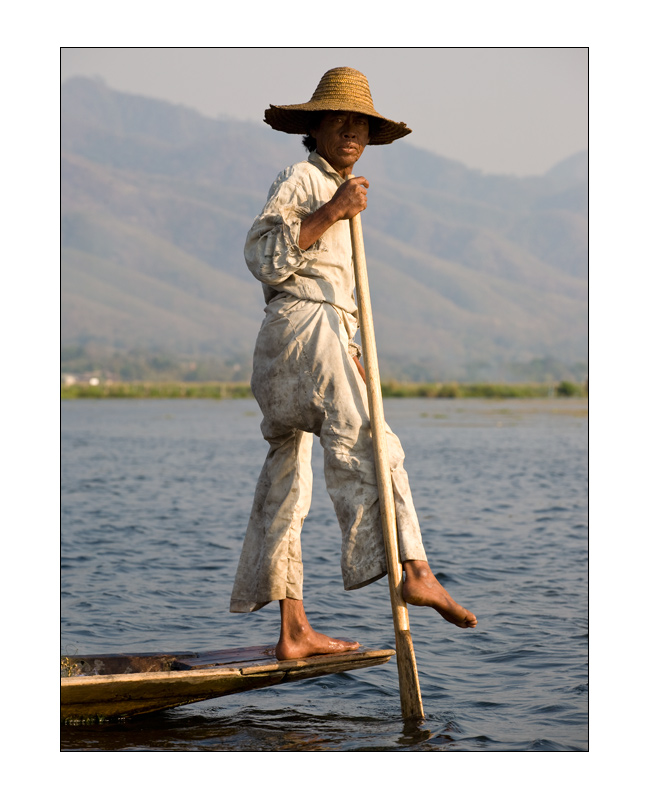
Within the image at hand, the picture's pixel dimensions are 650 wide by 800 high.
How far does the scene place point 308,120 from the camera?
4.84 meters

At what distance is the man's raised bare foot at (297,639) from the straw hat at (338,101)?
7.18ft

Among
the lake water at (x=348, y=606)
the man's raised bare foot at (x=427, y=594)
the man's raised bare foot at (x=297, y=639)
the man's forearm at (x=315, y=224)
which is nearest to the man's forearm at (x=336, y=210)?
the man's forearm at (x=315, y=224)

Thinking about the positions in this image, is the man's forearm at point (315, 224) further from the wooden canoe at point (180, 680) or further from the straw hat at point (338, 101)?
the wooden canoe at point (180, 680)

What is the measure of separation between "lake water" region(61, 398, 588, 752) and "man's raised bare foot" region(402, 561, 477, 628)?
0.74 meters

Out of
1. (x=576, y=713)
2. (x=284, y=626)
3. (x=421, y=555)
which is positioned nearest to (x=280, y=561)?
(x=284, y=626)

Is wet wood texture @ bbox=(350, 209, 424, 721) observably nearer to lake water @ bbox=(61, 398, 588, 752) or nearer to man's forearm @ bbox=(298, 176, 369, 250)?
man's forearm @ bbox=(298, 176, 369, 250)

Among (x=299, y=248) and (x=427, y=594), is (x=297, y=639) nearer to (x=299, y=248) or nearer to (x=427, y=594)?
(x=427, y=594)

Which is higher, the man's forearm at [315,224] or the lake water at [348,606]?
the man's forearm at [315,224]

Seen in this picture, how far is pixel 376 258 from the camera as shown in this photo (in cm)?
19212

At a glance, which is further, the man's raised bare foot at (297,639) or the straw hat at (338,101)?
the man's raised bare foot at (297,639)

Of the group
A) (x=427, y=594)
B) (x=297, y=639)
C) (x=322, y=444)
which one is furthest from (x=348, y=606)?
(x=427, y=594)

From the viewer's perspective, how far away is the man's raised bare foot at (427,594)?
432 centimetres

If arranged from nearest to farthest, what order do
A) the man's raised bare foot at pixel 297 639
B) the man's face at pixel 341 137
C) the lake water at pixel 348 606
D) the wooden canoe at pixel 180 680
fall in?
the wooden canoe at pixel 180 680, the man's face at pixel 341 137, the man's raised bare foot at pixel 297 639, the lake water at pixel 348 606

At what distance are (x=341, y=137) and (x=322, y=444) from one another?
136 centimetres
